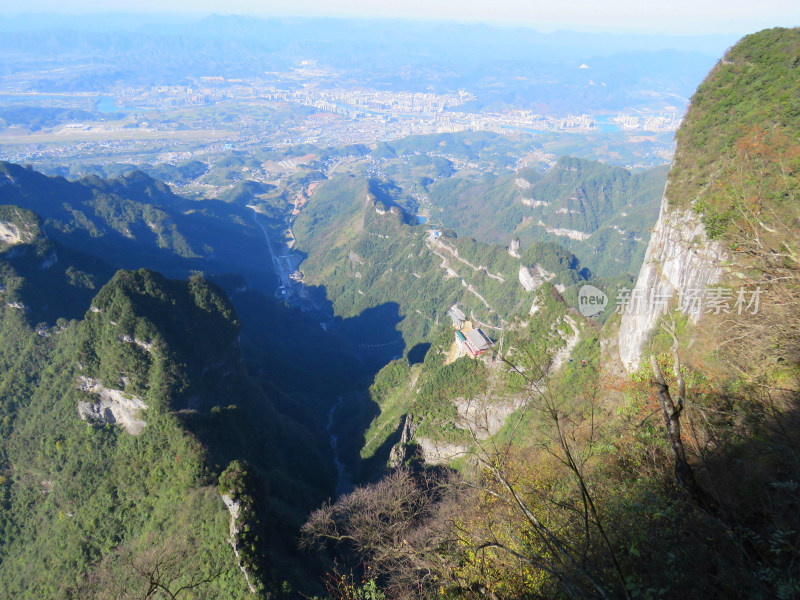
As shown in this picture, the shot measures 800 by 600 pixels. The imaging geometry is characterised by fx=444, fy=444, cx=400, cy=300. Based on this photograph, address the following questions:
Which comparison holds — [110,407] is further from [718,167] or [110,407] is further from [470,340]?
[718,167]

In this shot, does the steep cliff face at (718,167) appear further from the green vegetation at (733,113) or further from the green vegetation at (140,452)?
the green vegetation at (140,452)

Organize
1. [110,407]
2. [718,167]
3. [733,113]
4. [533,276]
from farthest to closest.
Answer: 1. [533,276]
2. [110,407]
3. [733,113]
4. [718,167]

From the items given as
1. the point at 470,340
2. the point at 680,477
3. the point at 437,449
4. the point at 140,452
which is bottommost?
the point at 437,449

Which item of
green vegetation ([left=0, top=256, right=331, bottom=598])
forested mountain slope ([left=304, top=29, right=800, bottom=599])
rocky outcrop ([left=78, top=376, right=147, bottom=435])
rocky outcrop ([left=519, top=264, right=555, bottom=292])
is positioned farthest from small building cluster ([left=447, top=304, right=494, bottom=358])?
rocky outcrop ([left=519, top=264, right=555, bottom=292])

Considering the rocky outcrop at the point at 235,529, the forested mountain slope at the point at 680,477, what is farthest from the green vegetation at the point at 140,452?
the forested mountain slope at the point at 680,477

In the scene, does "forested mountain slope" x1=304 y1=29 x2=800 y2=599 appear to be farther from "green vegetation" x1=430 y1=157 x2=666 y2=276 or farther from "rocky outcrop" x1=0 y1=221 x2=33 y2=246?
"green vegetation" x1=430 y1=157 x2=666 y2=276

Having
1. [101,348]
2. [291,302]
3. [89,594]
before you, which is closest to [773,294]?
[89,594]

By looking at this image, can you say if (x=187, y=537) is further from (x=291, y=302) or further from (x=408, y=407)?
(x=291, y=302)

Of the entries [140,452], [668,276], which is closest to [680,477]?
[668,276]
